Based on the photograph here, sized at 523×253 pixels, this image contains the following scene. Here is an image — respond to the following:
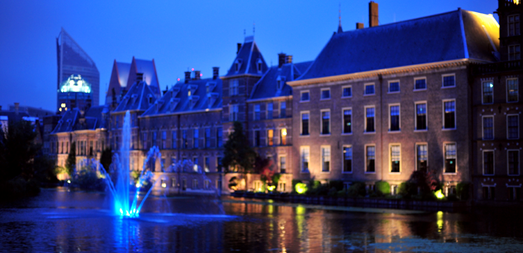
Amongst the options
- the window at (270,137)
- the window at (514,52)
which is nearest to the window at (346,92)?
the window at (270,137)

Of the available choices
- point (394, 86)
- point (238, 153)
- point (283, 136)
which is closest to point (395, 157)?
point (394, 86)

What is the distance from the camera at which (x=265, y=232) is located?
30984mm

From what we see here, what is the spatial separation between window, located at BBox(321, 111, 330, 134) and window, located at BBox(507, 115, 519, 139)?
18.9m

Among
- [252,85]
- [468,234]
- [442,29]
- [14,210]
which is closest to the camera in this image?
[468,234]

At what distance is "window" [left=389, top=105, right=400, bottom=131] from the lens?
58.2 m

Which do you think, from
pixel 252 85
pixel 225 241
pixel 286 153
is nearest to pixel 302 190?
pixel 286 153

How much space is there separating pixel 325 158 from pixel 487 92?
18.4 meters

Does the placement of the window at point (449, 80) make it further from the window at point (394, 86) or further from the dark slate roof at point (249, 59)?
the dark slate roof at point (249, 59)

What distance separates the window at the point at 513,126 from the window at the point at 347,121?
1602 centimetres

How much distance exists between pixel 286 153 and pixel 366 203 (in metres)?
17.6

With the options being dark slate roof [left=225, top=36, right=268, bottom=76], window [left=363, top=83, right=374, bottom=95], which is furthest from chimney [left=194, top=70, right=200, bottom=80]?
window [left=363, top=83, right=374, bottom=95]

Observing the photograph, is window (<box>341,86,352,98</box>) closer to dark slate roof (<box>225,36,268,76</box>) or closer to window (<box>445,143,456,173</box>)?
window (<box>445,143,456,173</box>)

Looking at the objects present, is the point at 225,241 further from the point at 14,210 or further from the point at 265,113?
the point at 265,113

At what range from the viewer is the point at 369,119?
199 ft
